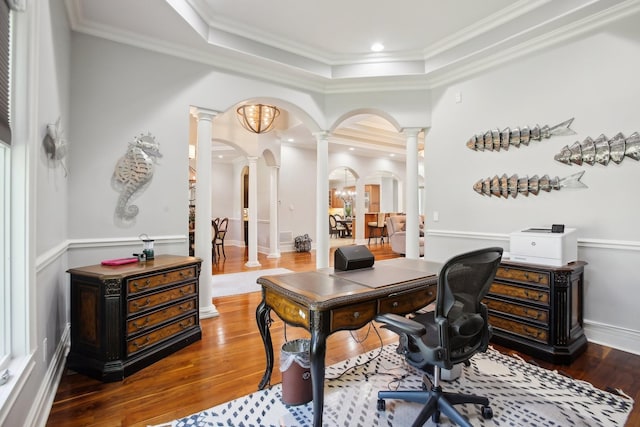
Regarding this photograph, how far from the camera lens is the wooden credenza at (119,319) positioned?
227 centimetres

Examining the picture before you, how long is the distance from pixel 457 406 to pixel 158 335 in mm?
2317

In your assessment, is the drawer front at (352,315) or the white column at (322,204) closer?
the drawer front at (352,315)

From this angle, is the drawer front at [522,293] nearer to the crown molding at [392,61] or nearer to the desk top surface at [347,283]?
the desk top surface at [347,283]

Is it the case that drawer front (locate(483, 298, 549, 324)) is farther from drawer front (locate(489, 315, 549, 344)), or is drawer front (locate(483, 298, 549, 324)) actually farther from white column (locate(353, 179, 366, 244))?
white column (locate(353, 179, 366, 244))

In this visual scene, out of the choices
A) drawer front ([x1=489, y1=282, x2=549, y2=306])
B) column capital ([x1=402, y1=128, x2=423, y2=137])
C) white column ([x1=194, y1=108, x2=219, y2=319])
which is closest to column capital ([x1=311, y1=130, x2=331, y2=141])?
column capital ([x1=402, y1=128, x2=423, y2=137])

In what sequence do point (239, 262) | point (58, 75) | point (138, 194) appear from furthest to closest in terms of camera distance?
point (239, 262), point (138, 194), point (58, 75)

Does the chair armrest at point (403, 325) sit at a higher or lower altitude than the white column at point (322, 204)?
lower

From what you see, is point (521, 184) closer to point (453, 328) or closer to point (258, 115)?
point (453, 328)

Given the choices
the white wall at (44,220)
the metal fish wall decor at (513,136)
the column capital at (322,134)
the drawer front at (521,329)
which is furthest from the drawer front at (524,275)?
the white wall at (44,220)

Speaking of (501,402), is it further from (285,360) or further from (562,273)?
(285,360)

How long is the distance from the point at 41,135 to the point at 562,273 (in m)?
3.87

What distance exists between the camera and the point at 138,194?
3105 mm

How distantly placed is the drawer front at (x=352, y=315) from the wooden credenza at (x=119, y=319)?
5.49ft

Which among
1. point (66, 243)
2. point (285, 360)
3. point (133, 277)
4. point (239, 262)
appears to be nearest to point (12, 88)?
point (133, 277)
